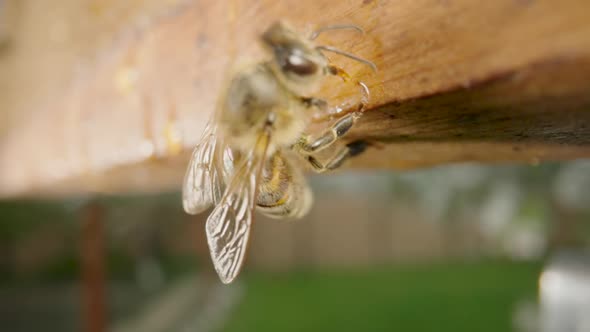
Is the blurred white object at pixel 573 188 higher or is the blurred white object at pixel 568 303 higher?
the blurred white object at pixel 573 188

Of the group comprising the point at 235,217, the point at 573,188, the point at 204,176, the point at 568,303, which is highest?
the point at 573,188

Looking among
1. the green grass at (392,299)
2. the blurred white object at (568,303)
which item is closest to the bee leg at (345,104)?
the blurred white object at (568,303)

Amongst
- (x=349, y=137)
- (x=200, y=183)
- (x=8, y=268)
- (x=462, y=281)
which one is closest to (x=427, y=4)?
(x=349, y=137)

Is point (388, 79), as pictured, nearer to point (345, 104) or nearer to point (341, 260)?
point (345, 104)

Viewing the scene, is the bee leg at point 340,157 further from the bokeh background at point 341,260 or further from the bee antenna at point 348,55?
the bokeh background at point 341,260

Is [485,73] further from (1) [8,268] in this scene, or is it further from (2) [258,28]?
(1) [8,268]

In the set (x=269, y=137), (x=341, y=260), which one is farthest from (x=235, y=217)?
(x=341, y=260)
